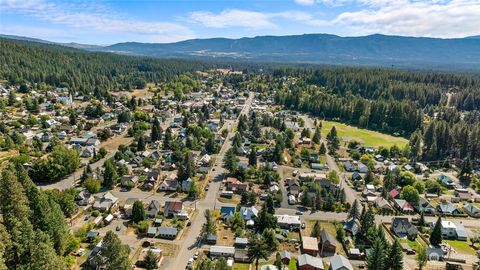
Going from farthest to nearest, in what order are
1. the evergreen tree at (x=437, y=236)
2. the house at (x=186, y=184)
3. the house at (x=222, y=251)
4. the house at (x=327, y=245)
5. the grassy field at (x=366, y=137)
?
the grassy field at (x=366, y=137), the house at (x=186, y=184), the evergreen tree at (x=437, y=236), the house at (x=327, y=245), the house at (x=222, y=251)

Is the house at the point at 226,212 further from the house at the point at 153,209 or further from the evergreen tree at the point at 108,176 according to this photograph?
the evergreen tree at the point at 108,176

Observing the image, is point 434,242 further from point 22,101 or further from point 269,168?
point 22,101

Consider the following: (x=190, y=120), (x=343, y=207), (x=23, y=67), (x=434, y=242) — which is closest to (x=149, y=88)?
(x=23, y=67)

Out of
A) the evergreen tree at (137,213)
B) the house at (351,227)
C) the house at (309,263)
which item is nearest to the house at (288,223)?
the house at (351,227)

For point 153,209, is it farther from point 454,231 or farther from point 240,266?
point 454,231

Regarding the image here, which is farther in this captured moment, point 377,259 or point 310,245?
point 310,245

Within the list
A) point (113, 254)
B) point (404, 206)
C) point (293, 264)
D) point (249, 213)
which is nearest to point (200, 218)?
point (249, 213)
